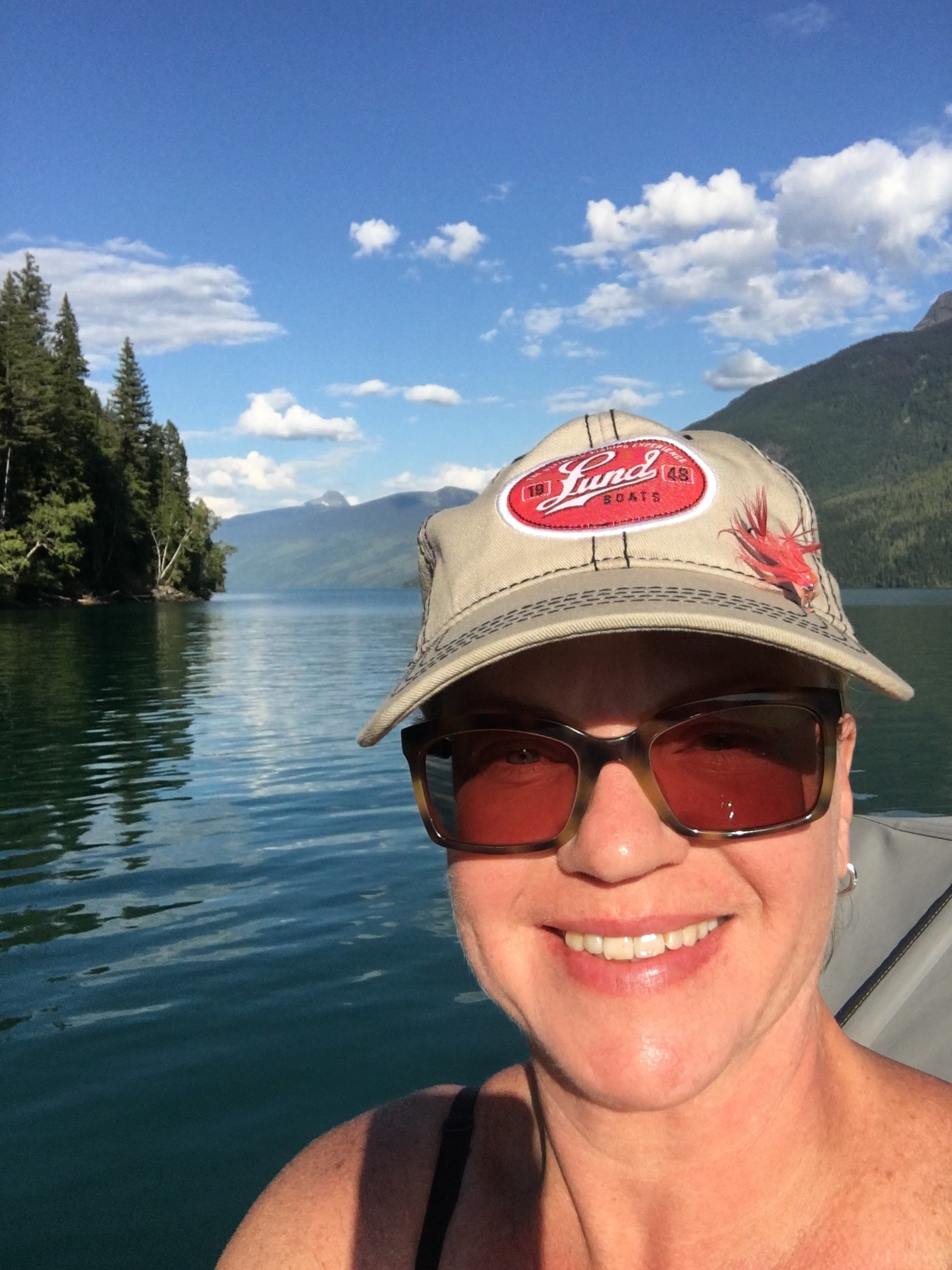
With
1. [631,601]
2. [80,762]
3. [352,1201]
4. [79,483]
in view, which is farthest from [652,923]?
[79,483]

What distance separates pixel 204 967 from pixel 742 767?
6.25 m

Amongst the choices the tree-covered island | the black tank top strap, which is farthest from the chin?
the tree-covered island

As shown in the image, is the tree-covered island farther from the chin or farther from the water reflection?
the chin

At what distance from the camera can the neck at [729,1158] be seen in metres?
1.39

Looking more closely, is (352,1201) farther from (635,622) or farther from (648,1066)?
(635,622)

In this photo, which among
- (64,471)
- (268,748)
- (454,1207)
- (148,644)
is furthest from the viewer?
(64,471)

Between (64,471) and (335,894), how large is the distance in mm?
55600

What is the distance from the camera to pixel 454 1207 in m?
1.69

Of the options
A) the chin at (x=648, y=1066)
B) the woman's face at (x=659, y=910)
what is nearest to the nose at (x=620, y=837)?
the woman's face at (x=659, y=910)

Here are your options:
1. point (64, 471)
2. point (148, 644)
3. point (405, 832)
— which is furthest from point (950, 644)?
point (64, 471)

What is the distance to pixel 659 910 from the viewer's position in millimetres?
1390

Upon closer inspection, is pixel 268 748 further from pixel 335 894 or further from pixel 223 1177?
pixel 223 1177

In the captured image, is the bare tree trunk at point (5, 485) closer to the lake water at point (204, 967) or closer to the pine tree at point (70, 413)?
the pine tree at point (70, 413)

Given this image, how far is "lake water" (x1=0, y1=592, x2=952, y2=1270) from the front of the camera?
4.53 meters
